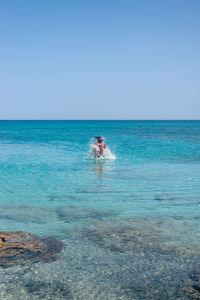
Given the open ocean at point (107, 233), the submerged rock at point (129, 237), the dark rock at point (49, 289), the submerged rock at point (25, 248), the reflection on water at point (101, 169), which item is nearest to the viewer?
the dark rock at point (49, 289)

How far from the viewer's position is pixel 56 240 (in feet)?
23.1

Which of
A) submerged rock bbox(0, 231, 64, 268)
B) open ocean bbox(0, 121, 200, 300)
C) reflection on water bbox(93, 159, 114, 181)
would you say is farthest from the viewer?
reflection on water bbox(93, 159, 114, 181)

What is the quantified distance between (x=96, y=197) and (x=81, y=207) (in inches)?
53.5

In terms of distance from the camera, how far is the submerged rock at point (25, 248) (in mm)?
5988

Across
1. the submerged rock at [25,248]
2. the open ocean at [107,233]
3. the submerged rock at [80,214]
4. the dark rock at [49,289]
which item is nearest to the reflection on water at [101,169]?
the open ocean at [107,233]

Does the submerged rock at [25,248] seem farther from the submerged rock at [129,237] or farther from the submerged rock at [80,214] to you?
the submerged rock at [80,214]

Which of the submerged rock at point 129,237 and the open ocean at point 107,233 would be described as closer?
the open ocean at point 107,233

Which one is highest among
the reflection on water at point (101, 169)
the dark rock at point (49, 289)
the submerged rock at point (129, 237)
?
the submerged rock at point (129, 237)

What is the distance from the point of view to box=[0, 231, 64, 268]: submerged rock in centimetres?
599

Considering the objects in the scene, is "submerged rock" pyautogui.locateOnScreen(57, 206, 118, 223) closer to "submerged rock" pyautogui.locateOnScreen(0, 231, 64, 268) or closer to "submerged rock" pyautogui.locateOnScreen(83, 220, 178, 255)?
"submerged rock" pyautogui.locateOnScreen(83, 220, 178, 255)

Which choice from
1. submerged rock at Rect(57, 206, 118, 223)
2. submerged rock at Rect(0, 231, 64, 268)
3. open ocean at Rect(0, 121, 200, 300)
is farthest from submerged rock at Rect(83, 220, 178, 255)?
submerged rock at Rect(0, 231, 64, 268)

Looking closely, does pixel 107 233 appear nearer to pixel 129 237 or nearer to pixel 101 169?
pixel 129 237

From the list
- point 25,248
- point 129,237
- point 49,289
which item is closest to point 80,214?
point 129,237

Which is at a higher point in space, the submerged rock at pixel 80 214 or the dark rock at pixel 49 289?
the submerged rock at pixel 80 214
